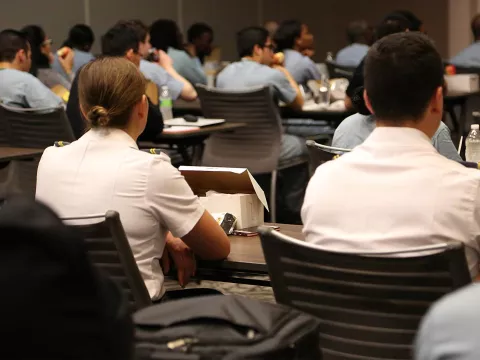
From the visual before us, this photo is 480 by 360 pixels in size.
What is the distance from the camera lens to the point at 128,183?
254 centimetres

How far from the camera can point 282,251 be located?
2.11 metres

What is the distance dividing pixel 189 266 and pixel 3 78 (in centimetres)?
321

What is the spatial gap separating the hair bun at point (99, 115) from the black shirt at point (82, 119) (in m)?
2.05

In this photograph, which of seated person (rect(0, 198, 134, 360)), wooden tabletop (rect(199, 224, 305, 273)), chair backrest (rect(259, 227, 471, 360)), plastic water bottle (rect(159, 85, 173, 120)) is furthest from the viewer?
plastic water bottle (rect(159, 85, 173, 120))

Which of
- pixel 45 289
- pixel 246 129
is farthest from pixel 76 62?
pixel 45 289

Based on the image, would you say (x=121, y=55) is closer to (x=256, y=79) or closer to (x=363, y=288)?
(x=256, y=79)

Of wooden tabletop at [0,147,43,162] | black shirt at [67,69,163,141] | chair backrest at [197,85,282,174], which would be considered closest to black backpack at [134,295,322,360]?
wooden tabletop at [0,147,43,162]

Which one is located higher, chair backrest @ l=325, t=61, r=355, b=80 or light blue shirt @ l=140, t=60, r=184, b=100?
light blue shirt @ l=140, t=60, r=184, b=100

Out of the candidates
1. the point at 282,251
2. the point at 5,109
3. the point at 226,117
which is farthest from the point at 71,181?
the point at 226,117

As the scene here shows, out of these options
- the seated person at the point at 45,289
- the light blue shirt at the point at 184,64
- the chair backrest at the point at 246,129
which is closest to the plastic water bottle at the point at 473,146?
the chair backrest at the point at 246,129

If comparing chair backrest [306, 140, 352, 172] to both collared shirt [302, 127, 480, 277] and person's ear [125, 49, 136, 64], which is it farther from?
person's ear [125, 49, 136, 64]

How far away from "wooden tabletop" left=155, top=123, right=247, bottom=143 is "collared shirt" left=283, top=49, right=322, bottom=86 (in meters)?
1.69

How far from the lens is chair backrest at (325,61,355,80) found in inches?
300

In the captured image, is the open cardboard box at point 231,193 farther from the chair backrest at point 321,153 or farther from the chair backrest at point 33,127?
the chair backrest at point 33,127
